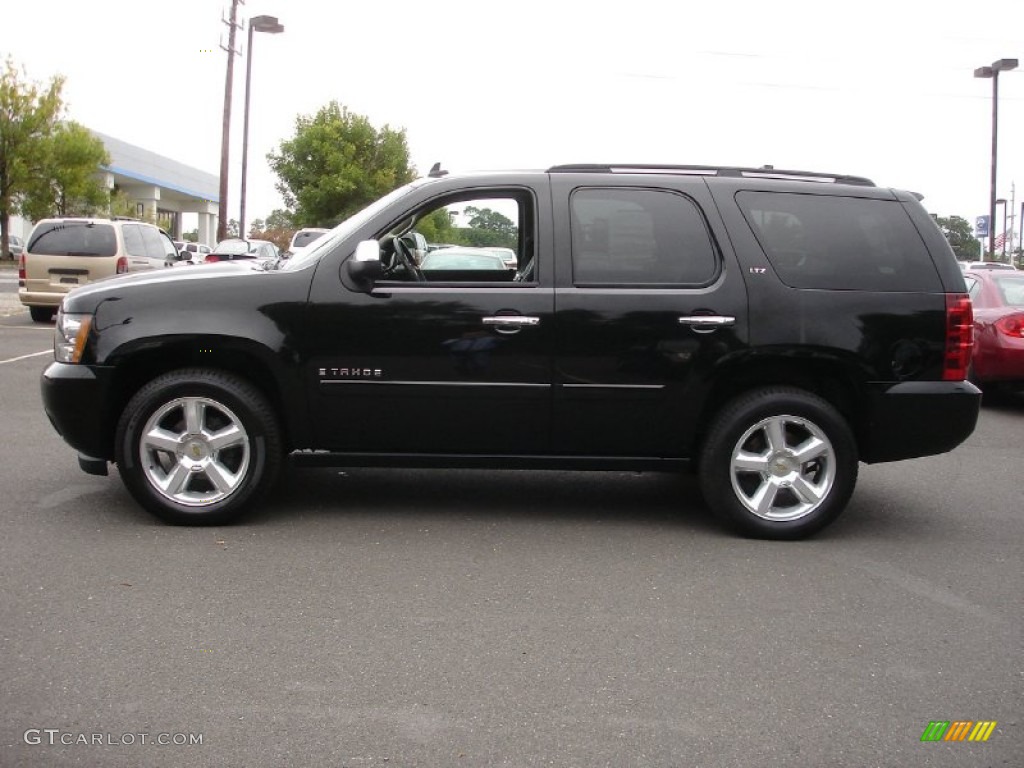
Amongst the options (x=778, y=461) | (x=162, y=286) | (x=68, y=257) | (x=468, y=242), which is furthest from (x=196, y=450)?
(x=68, y=257)

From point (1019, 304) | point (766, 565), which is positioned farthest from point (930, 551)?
point (1019, 304)

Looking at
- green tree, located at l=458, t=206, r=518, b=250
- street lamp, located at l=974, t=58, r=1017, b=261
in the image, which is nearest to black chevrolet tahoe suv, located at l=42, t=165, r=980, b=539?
green tree, located at l=458, t=206, r=518, b=250

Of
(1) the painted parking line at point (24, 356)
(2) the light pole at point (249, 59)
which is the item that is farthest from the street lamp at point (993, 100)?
(1) the painted parking line at point (24, 356)

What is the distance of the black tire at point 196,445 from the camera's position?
5633 millimetres

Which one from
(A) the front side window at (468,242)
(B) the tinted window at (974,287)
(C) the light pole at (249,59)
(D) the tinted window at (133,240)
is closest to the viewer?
(A) the front side window at (468,242)

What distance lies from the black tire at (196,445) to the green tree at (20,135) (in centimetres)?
4300

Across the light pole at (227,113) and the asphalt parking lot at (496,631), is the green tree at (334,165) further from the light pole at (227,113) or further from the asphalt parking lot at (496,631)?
the asphalt parking lot at (496,631)

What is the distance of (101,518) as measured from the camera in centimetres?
585

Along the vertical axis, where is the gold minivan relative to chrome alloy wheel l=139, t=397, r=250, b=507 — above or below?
above

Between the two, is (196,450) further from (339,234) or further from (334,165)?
(334,165)

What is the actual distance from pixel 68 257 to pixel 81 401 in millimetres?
12232

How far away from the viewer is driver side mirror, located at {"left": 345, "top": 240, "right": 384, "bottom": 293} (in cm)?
555

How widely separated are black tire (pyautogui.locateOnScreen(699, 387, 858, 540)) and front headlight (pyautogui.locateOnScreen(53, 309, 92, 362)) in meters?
3.35

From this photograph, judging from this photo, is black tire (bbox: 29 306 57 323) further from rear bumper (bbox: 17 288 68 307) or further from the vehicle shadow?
the vehicle shadow
